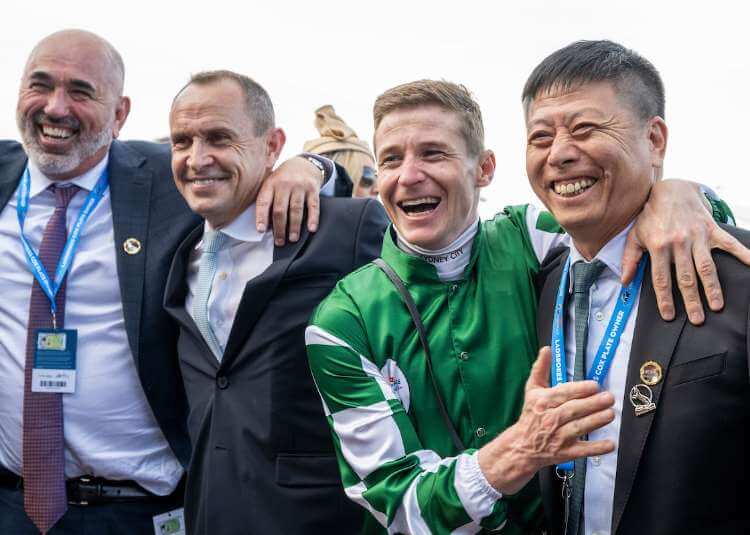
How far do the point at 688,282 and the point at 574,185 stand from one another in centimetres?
42

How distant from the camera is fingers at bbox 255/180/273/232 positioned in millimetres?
2797

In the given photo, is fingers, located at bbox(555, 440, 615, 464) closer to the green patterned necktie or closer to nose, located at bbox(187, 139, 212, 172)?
the green patterned necktie

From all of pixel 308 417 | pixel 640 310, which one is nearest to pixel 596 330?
pixel 640 310

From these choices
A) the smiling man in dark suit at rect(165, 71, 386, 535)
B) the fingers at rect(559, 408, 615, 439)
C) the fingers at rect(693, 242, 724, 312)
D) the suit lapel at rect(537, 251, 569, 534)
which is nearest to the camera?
the fingers at rect(559, 408, 615, 439)

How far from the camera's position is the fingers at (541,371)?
71.4 inches

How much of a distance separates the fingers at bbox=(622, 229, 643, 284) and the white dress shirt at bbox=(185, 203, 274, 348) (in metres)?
1.35

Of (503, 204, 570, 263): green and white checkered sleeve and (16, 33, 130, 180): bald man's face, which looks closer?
(503, 204, 570, 263): green and white checkered sleeve

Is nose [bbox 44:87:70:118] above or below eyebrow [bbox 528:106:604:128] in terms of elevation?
above

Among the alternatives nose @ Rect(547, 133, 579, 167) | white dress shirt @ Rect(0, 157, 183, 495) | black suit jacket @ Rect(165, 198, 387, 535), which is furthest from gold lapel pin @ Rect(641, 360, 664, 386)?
white dress shirt @ Rect(0, 157, 183, 495)

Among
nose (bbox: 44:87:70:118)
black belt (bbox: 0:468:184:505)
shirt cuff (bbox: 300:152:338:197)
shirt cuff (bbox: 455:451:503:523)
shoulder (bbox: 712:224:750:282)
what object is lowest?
black belt (bbox: 0:468:184:505)

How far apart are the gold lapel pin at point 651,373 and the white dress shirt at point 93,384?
2069 mm

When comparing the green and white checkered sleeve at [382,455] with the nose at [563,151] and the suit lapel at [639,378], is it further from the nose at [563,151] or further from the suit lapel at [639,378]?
→ the nose at [563,151]

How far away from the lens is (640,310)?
1.96m

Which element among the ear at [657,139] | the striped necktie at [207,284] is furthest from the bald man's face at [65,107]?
the ear at [657,139]
